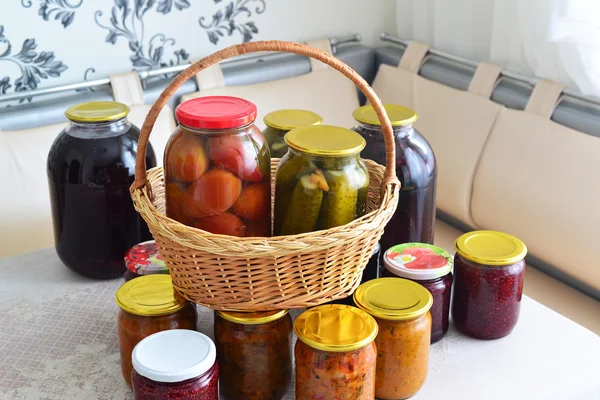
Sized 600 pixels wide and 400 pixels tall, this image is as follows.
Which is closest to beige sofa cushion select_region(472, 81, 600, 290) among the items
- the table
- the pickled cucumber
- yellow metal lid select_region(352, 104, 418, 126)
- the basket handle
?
the table

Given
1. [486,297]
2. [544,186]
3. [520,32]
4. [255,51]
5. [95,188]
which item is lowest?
[544,186]

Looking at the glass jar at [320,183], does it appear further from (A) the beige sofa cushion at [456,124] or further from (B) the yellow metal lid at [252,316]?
(A) the beige sofa cushion at [456,124]

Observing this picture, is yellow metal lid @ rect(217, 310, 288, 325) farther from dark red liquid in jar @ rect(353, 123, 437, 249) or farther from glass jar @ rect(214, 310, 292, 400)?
dark red liquid in jar @ rect(353, 123, 437, 249)

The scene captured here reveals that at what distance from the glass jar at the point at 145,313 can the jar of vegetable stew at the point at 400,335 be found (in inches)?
9.2

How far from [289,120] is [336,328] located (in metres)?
0.47

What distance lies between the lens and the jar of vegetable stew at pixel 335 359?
2.65ft

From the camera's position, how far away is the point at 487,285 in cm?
100

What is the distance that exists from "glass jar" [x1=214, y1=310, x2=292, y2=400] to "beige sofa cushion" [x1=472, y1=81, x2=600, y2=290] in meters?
1.01

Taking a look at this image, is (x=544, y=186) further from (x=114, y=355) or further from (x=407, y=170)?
(x=114, y=355)

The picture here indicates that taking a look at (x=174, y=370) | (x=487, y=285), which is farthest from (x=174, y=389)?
(x=487, y=285)

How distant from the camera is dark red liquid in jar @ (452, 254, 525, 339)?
1.00 m

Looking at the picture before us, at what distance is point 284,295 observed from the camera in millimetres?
861

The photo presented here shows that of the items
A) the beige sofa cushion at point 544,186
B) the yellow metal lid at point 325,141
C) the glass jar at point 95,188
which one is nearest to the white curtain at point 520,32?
the beige sofa cushion at point 544,186

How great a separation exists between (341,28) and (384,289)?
158cm
